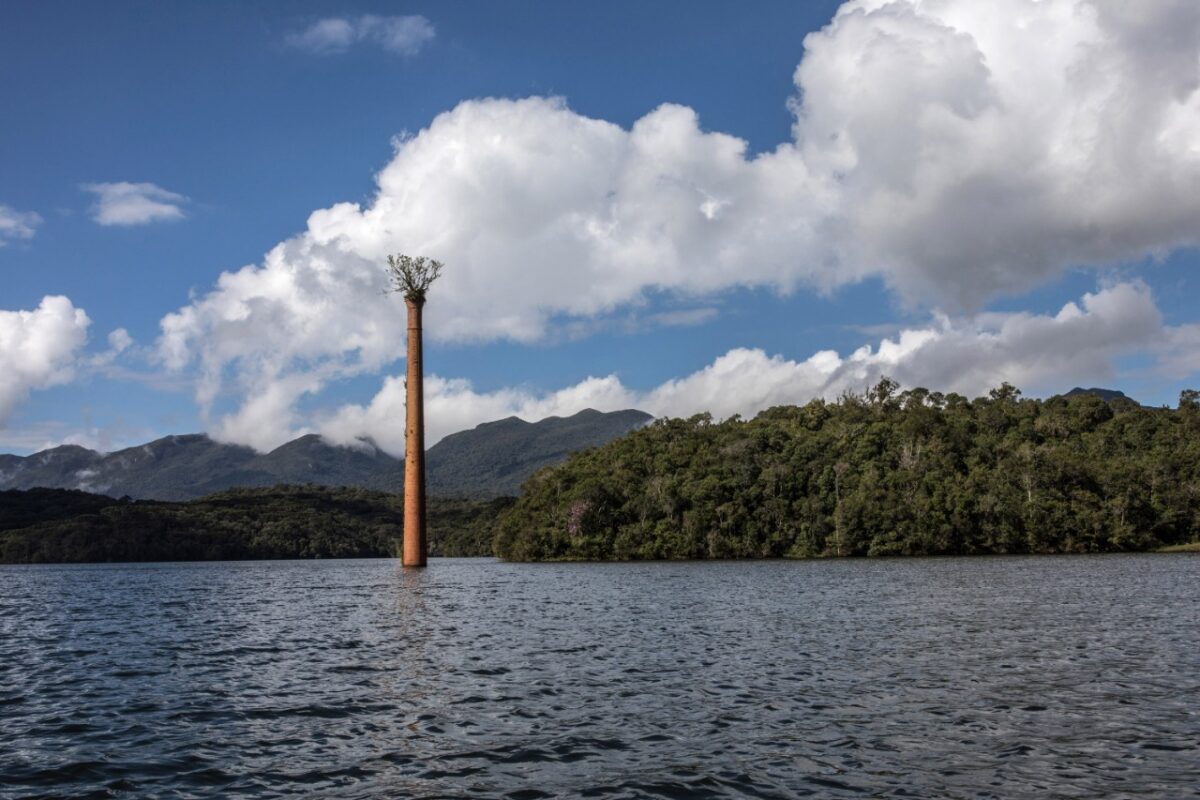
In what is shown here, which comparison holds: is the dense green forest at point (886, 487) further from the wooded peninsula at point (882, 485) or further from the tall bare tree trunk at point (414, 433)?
the tall bare tree trunk at point (414, 433)

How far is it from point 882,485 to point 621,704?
113 meters

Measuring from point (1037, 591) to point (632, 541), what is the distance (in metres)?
87.4

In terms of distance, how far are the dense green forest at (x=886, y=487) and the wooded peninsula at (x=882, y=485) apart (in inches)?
9.1

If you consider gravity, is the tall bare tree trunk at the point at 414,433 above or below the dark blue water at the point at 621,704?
above

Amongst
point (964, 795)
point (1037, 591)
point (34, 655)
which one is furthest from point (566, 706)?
point (1037, 591)

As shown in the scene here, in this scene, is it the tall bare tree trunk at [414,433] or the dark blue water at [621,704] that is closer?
the dark blue water at [621,704]

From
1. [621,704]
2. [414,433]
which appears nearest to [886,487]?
[414,433]

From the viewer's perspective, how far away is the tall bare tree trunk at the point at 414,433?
8544 cm

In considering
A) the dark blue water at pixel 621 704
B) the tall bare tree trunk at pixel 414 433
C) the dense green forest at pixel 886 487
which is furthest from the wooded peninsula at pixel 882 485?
the dark blue water at pixel 621 704

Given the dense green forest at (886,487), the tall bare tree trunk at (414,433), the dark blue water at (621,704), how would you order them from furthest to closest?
the dense green forest at (886,487), the tall bare tree trunk at (414,433), the dark blue water at (621,704)

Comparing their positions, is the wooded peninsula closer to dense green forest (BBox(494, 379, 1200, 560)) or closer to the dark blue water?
dense green forest (BBox(494, 379, 1200, 560))

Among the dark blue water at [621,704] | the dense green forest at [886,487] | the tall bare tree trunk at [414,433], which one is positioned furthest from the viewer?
the dense green forest at [886,487]

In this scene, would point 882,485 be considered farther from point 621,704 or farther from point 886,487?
point 621,704

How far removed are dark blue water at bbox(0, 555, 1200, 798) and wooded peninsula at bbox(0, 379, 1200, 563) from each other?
83.2 m
